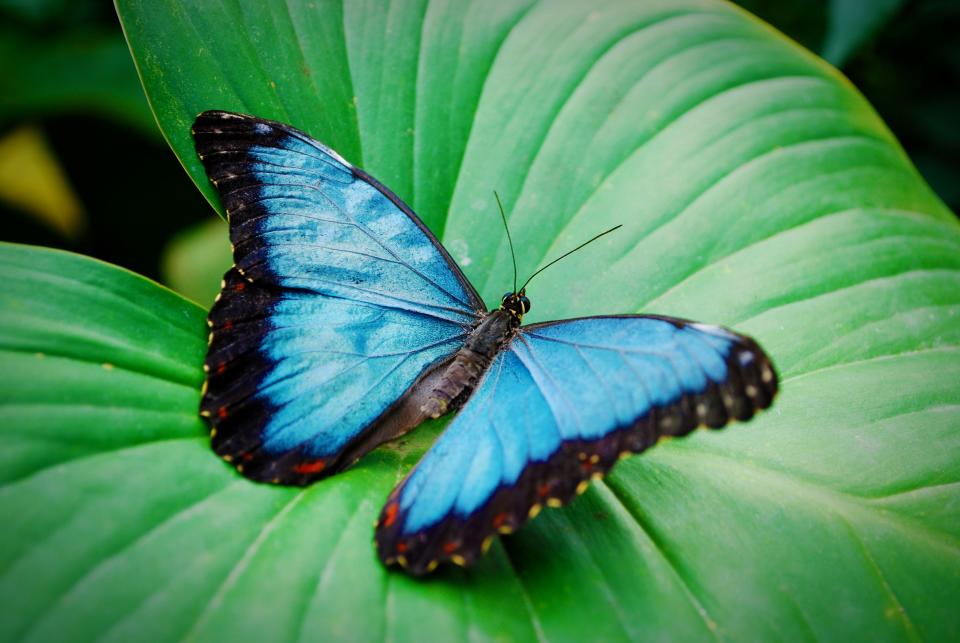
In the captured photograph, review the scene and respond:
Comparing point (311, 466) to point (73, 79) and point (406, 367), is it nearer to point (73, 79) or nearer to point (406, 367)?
point (406, 367)

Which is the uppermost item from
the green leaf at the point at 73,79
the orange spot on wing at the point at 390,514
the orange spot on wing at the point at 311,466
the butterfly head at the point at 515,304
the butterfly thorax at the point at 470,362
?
the green leaf at the point at 73,79

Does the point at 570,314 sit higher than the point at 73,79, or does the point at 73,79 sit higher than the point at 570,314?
the point at 73,79

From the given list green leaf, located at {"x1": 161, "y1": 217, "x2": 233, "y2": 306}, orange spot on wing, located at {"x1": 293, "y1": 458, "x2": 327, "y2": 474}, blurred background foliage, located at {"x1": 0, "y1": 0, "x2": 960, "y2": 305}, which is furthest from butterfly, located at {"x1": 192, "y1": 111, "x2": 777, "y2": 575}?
green leaf, located at {"x1": 161, "y1": 217, "x2": 233, "y2": 306}

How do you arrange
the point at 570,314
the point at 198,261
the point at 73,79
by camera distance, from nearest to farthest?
1. the point at 570,314
2. the point at 73,79
3. the point at 198,261

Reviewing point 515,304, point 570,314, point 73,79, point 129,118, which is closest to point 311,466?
point 515,304

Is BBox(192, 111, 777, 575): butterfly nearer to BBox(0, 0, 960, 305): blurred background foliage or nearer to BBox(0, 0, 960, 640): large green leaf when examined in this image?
BBox(0, 0, 960, 640): large green leaf

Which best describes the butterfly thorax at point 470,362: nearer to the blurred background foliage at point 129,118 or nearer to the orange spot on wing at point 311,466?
the orange spot on wing at point 311,466

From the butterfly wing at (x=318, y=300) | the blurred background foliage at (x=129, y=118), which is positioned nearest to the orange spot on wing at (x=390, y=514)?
the butterfly wing at (x=318, y=300)

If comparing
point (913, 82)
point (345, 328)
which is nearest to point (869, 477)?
point (345, 328)
